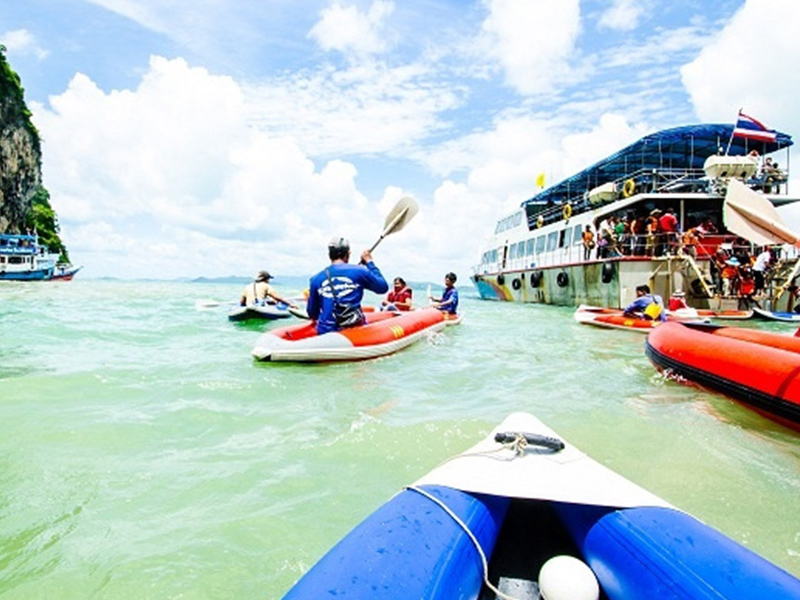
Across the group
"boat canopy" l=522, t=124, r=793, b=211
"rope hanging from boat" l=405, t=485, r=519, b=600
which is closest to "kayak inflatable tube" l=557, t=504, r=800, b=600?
"rope hanging from boat" l=405, t=485, r=519, b=600

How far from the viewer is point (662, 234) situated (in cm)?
1548

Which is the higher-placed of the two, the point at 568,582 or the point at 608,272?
the point at 608,272

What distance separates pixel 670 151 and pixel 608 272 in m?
8.62

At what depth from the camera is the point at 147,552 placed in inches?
90.5

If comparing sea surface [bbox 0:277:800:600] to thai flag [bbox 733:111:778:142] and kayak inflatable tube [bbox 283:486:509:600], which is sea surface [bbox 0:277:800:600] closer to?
kayak inflatable tube [bbox 283:486:509:600]

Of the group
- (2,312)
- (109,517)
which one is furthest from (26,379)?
(2,312)

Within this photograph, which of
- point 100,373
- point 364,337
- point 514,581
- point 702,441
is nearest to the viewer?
point 514,581

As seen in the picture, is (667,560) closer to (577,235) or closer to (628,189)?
(628,189)

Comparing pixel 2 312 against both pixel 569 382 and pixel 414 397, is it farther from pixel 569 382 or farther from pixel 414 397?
pixel 569 382

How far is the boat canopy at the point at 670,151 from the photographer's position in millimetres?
19297

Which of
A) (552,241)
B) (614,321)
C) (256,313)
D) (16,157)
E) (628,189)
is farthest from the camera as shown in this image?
(16,157)

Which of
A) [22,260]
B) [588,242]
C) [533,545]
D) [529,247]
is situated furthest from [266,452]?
[22,260]

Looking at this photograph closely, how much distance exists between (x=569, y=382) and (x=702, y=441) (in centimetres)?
221

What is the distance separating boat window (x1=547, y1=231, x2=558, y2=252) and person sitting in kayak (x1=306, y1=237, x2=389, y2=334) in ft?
54.0
